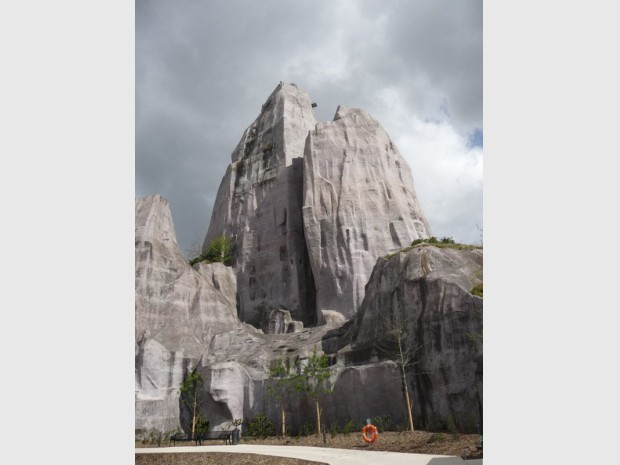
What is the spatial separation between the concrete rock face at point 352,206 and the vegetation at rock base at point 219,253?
9.36 metres

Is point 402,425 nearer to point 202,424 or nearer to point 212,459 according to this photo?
point 212,459

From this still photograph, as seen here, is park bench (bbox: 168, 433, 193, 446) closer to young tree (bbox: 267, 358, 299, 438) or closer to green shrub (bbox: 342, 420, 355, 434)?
young tree (bbox: 267, 358, 299, 438)

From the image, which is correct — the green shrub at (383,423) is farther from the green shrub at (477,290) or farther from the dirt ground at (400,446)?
the green shrub at (477,290)

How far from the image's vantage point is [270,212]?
5225cm

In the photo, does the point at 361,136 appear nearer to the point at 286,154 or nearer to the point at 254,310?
the point at 286,154

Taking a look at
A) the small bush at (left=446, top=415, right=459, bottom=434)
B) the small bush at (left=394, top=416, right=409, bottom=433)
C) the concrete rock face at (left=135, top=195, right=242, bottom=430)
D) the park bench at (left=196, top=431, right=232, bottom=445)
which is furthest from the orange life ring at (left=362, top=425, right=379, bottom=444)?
the concrete rock face at (left=135, top=195, right=242, bottom=430)

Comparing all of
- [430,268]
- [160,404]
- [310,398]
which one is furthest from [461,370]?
[160,404]

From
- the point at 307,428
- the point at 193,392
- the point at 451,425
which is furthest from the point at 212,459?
the point at 193,392

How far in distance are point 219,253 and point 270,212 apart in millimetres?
6344

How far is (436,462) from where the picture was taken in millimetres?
11789

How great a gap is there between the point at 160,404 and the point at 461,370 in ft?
60.2

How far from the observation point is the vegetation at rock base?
168 ft

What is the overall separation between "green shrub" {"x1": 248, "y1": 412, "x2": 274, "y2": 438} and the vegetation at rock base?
24401mm

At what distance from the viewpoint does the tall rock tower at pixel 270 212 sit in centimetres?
4828
